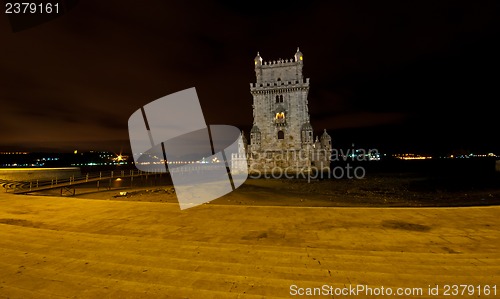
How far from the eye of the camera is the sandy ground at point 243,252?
3838 millimetres

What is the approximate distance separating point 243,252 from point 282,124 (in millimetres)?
39446

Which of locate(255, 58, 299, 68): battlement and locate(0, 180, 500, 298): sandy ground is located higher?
locate(255, 58, 299, 68): battlement

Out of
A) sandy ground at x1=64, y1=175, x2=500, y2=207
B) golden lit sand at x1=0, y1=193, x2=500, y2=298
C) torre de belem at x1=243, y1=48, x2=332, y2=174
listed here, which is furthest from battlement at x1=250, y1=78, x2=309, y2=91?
golden lit sand at x1=0, y1=193, x2=500, y2=298

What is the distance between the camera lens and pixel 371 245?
5.42m

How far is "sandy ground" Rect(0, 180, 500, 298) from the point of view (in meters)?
3.84

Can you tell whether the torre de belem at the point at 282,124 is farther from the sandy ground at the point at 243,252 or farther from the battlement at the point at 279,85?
the sandy ground at the point at 243,252

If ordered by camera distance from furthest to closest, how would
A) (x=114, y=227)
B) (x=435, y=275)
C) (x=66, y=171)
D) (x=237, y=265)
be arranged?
1. (x=66, y=171)
2. (x=114, y=227)
3. (x=237, y=265)
4. (x=435, y=275)

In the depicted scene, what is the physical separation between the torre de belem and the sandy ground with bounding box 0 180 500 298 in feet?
112

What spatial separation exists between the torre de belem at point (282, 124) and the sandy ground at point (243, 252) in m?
34.0

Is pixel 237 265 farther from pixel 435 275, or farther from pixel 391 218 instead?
pixel 391 218

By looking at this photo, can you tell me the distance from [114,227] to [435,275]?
25.0ft

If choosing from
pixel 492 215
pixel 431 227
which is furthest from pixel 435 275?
pixel 492 215

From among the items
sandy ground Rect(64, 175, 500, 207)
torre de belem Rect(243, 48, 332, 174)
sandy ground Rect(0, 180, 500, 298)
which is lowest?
sandy ground Rect(64, 175, 500, 207)

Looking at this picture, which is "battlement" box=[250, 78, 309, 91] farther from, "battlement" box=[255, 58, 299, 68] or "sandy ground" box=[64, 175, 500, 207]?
"sandy ground" box=[64, 175, 500, 207]
